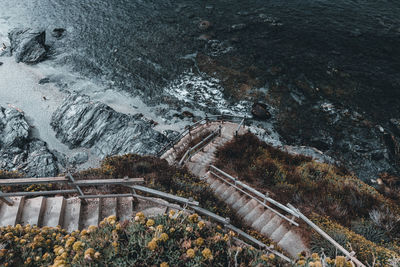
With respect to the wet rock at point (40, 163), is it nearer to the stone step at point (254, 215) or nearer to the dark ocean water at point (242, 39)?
the dark ocean water at point (242, 39)

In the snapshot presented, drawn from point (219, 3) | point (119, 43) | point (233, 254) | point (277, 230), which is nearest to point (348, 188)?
point (277, 230)

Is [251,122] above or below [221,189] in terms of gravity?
below

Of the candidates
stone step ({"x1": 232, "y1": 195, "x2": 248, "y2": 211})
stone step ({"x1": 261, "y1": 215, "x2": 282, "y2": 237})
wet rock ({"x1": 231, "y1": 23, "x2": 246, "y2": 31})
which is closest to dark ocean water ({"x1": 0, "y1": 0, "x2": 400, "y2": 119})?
wet rock ({"x1": 231, "y1": 23, "x2": 246, "y2": 31})

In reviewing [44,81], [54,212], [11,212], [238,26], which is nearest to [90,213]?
[54,212]

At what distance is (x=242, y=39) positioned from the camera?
29.2m

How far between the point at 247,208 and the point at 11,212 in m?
7.94

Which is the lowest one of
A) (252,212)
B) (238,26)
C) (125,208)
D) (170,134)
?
(170,134)

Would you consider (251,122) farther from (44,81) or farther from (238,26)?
(44,81)

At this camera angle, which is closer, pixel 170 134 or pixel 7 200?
pixel 7 200

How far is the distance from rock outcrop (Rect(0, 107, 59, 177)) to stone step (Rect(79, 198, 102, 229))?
35.4 feet

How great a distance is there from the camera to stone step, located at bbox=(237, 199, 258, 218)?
955 cm

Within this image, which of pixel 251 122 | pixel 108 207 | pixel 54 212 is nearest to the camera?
pixel 54 212

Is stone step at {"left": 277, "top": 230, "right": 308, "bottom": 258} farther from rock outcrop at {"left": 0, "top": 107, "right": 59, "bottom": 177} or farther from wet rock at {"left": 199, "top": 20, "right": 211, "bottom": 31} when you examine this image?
wet rock at {"left": 199, "top": 20, "right": 211, "bottom": 31}

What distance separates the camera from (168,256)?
4336mm
